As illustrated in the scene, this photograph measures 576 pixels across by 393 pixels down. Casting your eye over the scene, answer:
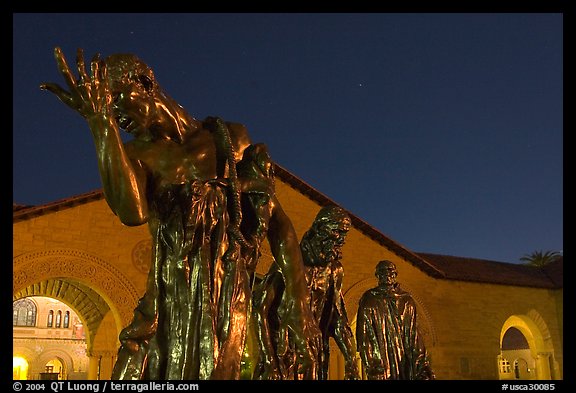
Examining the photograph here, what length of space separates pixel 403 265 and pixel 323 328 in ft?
57.7

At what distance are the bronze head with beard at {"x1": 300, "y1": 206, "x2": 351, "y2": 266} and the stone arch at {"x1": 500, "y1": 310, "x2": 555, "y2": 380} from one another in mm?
21466

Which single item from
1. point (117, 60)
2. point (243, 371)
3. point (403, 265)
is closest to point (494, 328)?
point (403, 265)

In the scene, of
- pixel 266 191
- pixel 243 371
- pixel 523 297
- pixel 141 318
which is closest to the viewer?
pixel 141 318

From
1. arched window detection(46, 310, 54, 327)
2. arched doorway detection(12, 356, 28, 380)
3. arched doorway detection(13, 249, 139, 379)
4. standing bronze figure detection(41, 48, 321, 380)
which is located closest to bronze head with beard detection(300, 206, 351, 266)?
standing bronze figure detection(41, 48, 321, 380)

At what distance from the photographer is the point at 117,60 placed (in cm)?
254

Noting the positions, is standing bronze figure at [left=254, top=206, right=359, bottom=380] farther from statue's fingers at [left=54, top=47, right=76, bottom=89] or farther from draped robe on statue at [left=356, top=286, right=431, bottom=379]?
statue's fingers at [left=54, top=47, right=76, bottom=89]

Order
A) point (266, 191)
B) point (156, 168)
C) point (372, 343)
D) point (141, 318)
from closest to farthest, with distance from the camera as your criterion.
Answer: point (141, 318) → point (156, 168) → point (266, 191) → point (372, 343)

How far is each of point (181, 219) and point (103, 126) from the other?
1.54 ft

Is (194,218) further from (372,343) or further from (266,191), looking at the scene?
(372,343)

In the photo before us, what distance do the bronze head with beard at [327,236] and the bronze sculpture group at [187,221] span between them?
3.96 ft

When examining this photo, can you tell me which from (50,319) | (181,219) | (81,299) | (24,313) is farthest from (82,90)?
(50,319)

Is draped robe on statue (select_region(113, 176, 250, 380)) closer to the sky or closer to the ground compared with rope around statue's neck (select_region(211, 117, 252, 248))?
closer to the ground

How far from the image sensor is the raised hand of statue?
88.9 inches

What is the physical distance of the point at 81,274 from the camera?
1548cm
